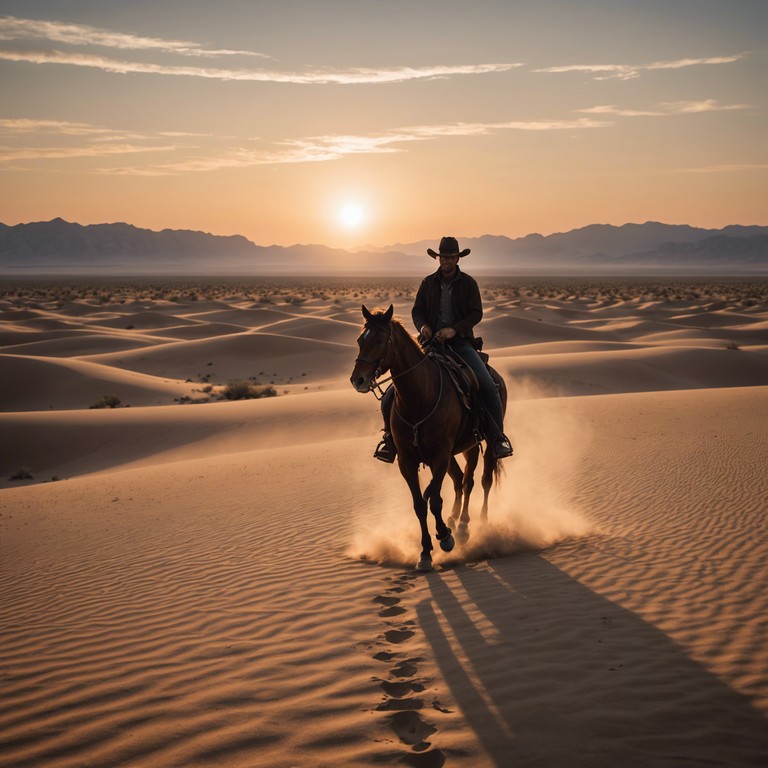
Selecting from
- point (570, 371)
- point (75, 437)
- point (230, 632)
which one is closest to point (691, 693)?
point (230, 632)

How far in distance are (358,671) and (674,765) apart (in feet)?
7.61

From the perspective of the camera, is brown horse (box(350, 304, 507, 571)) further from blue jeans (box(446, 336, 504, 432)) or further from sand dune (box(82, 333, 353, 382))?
sand dune (box(82, 333, 353, 382))

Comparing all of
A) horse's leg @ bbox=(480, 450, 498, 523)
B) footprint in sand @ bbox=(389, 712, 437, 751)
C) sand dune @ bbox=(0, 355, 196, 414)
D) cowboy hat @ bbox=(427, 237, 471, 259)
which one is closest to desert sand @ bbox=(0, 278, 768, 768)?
footprint in sand @ bbox=(389, 712, 437, 751)

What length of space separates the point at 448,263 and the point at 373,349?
1875 millimetres

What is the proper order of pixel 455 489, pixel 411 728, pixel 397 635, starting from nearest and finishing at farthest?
pixel 411 728, pixel 397 635, pixel 455 489

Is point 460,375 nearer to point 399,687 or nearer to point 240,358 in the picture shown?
point 399,687

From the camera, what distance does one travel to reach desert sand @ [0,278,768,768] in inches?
177

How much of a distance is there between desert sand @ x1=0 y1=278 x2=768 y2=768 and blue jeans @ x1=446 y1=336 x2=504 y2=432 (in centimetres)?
156

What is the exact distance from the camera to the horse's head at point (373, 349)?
6.84 m

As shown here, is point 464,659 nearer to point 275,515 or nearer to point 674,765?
point 674,765

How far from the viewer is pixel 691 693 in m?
4.76

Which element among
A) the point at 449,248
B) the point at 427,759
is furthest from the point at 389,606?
the point at 449,248

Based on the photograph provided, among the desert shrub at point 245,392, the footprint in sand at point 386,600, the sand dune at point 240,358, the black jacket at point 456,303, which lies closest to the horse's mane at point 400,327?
the black jacket at point 456,303

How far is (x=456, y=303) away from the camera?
28.0ft
